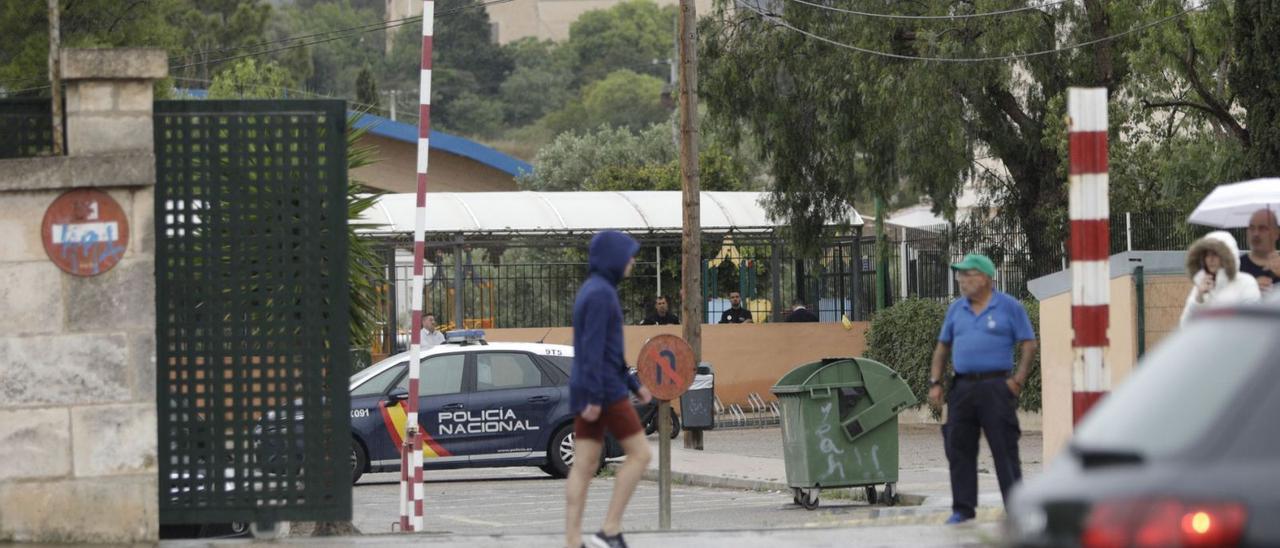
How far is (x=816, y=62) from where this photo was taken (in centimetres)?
2736

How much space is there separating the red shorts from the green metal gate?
4.61 feet

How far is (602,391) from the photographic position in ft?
27.4

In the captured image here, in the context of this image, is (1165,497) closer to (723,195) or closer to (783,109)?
(783,109)

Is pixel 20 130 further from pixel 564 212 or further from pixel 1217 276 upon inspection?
pixel 564 212

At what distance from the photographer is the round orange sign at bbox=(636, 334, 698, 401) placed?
40.1 feet

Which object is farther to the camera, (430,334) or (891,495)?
(430,334)

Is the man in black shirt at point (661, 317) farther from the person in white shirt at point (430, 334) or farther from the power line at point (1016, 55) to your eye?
the power line at point (1016, 55)

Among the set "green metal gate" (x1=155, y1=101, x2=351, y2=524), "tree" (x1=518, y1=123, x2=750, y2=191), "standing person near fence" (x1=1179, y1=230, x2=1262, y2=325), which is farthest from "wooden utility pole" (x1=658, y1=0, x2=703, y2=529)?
"tree" (x1=518, y1=123, x2=750, y2=191)

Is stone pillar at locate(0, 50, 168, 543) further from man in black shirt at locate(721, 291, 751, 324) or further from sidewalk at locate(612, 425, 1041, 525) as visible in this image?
man in black shirt at locate(721, 291, 751, 324)

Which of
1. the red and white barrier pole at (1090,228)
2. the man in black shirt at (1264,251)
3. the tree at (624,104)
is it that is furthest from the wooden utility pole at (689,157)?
the tree at (624,104)

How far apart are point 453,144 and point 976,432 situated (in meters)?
41.3

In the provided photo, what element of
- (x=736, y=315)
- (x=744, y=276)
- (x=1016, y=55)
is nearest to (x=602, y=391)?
(x=1016, y=55)

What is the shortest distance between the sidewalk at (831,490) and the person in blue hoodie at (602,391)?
2.52 metres

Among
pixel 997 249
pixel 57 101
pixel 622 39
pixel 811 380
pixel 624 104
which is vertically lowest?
pixel 811 380
